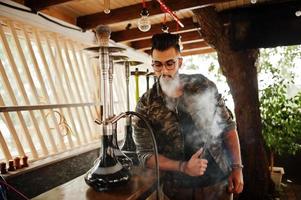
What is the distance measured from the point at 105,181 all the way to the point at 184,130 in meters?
0.79

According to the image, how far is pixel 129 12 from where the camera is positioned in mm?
4223

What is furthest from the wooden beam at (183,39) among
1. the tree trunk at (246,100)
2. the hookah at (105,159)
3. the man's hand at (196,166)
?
the hookah at (105,159)

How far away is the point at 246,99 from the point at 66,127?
3.25m

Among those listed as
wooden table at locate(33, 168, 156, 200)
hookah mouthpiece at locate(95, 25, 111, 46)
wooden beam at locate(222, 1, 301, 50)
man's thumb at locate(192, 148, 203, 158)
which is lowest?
wooden table at locate(33, 168, 156, 200)

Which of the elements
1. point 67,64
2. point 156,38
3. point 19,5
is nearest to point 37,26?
point 19,5

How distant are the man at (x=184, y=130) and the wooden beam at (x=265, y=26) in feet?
8.98

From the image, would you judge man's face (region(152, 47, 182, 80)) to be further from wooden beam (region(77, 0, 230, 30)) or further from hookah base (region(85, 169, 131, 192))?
wooden beam (region(77, 0, 230, 30))

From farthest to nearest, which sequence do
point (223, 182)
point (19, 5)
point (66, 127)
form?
point (66, 127), point (19, 5), point (223, 182)

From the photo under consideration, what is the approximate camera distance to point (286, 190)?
231 inches

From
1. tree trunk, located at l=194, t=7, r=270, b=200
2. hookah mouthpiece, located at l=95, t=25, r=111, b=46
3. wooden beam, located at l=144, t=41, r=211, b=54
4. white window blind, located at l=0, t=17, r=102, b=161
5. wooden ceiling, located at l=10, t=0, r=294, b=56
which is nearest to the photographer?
hookah mouthpiece, located at l=95, t=25, r=111, b=46

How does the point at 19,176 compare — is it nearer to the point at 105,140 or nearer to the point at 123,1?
the point at 105,140

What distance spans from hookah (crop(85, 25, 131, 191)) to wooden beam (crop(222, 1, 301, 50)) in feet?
11.5

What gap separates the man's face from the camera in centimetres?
198

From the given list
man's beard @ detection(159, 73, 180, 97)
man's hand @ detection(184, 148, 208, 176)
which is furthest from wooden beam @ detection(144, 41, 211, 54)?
man's hand @ detection(184, 148, 208, 176)
